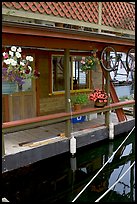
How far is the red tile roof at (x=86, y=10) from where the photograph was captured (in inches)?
184

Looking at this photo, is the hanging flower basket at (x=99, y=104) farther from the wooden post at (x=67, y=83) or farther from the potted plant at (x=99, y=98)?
the wooden post at (x=67, y=83)

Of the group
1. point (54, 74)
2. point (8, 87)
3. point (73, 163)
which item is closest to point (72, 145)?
point (73, 163)

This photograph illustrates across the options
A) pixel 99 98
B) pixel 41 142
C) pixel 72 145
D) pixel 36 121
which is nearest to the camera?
pixel 36 121

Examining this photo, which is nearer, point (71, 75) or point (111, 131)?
point (111, 131)

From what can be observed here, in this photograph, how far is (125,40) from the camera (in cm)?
627

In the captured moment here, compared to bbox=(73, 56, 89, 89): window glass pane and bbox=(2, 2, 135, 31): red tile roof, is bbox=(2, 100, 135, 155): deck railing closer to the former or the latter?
bbox=(2, 2, 135, 31): red tile roof

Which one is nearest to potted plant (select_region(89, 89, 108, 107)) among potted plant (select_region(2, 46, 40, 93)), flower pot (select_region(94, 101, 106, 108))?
flower pot (select_region(94, 101, 106, 108))

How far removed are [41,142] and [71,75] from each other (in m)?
3.64

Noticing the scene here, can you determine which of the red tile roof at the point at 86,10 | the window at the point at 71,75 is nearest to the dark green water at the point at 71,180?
the window at the point at 71,75

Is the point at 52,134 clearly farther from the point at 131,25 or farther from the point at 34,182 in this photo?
the point at 131,25

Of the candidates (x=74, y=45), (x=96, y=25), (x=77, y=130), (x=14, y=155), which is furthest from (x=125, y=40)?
(x=14, y=155)

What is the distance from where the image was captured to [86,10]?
5703mm

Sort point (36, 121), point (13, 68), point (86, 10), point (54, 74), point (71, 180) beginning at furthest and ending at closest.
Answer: point (54, 74), point (86, 10), point (36, 121), point (71, 180), point (13, 68)

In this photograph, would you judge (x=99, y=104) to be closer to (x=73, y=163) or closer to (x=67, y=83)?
(x=67, y=83)
